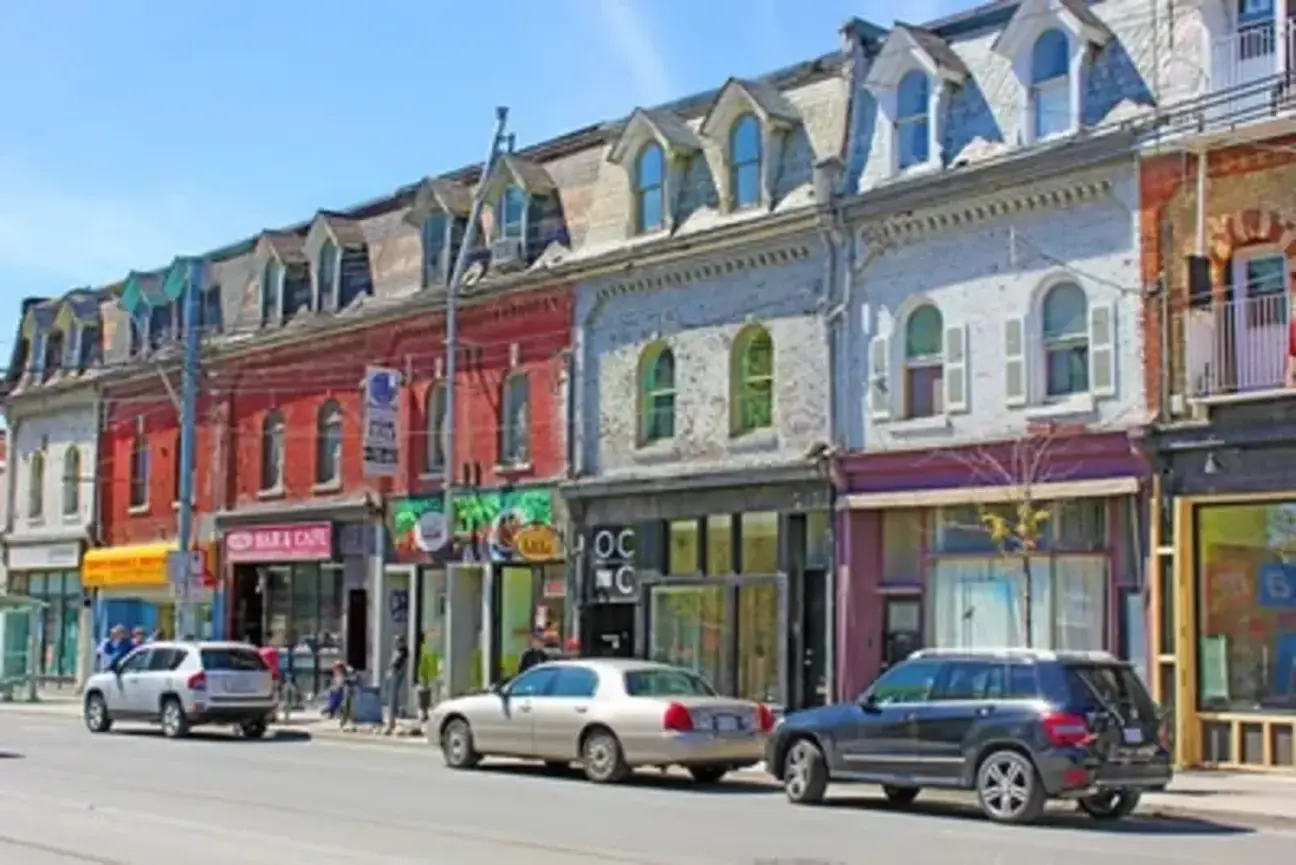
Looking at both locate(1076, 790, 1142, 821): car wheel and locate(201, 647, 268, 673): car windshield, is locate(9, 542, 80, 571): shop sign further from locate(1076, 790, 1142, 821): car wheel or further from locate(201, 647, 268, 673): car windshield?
locate(1076, 790, 1142, 821): car wheel

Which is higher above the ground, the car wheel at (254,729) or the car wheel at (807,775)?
the car wheel at (807,775)

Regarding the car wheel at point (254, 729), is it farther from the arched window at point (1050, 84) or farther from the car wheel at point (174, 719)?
the arched window at point (1050, 84)

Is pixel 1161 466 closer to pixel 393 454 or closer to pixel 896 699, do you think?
pixel 896 699

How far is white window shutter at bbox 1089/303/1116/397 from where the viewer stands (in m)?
22.8

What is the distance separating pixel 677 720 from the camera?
2019 centimetres

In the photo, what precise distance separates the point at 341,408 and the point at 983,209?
15946 mm

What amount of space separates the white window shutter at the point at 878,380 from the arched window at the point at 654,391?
4485 mm

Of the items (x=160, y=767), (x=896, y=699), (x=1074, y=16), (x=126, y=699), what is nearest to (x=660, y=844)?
(x=896, y=699)

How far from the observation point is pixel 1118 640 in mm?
22734

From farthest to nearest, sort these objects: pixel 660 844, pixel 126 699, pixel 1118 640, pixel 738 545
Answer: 1. pixel 126 699
2. pixel 738 545
3. pixel 1118 640
4. pixel 660 844

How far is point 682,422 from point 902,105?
616cm

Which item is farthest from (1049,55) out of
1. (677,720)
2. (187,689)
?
(187,689)

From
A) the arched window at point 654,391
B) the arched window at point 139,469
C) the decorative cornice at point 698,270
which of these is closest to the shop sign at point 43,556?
the arched window at point 139,469

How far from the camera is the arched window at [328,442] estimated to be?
36.2 m
